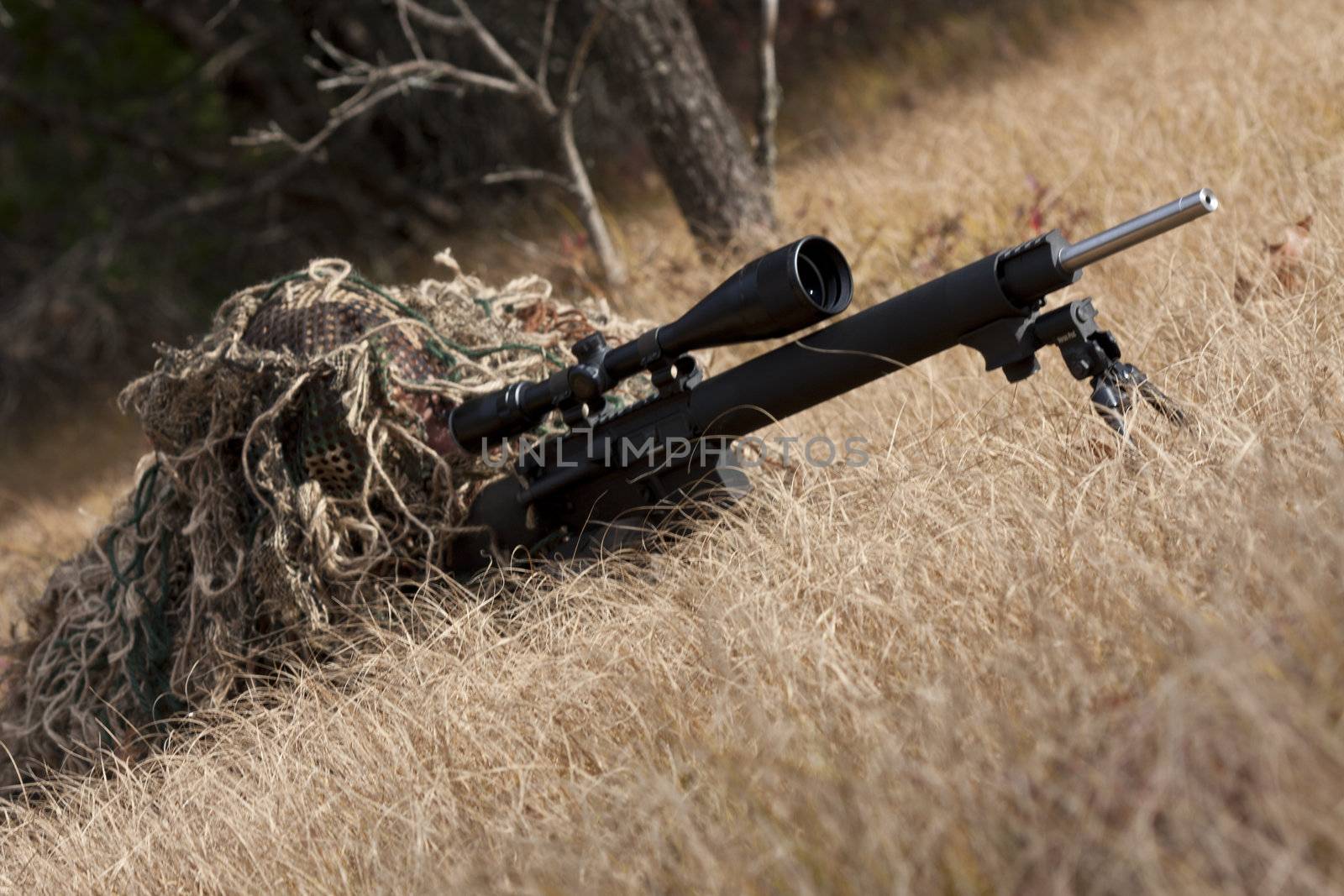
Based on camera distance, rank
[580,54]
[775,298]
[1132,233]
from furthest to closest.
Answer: [580,54], [775,298], [1132,233]

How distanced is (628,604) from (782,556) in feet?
1.14

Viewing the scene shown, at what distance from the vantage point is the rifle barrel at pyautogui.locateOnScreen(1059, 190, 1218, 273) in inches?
87.1

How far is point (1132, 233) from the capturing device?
2.25 m

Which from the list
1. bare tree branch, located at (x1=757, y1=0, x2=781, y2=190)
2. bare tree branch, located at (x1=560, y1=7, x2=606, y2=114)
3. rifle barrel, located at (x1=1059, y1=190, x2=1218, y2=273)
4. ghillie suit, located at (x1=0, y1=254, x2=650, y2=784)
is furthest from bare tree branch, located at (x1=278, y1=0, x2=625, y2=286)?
rifle barrel, located at (x1=1059, y1=190, x2=1218, y2=273)

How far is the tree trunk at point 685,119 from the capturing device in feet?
17.4

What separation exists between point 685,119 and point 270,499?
279 centimetres

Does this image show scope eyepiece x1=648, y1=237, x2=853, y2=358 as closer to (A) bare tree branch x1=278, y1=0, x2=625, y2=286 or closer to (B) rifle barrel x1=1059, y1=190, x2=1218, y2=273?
(B) rifle barrel x1=1059, y1=190, x2=1218, y2=273

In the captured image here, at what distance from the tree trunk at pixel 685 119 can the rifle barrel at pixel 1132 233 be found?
318 cm

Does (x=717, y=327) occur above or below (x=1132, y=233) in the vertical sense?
above

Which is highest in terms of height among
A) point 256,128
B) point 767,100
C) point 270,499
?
point 256,128

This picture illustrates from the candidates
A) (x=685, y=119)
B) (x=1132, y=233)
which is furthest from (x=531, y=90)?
(x=1132, y=233)

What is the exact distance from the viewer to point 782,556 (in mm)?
2574

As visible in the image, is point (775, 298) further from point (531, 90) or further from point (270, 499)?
point (531, 90)

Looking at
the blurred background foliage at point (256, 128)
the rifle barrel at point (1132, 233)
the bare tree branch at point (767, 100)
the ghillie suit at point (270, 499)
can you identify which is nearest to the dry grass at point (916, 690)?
the ghillie suit at point (270, 499)
